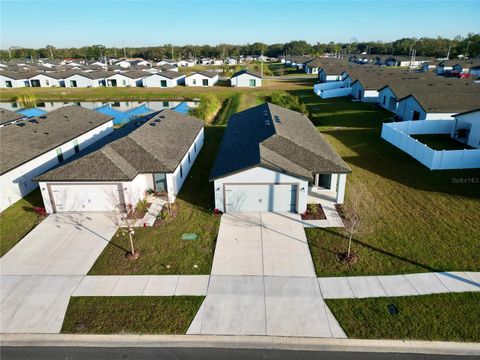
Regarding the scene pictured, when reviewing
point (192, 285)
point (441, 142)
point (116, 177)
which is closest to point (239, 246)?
point (192, 285)

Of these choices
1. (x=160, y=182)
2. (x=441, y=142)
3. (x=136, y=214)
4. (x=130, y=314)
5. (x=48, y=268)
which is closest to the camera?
(x=130, y=314)

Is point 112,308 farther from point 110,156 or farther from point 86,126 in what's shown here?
point 86,126

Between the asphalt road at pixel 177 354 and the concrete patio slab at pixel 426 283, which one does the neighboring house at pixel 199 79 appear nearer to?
the concrete patio slab at pixel 426 283

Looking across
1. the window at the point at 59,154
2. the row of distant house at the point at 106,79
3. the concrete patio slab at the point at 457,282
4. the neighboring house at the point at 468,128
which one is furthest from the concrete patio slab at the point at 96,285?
the row of distant house at the point at 106,79

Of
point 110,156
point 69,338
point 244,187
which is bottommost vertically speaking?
point 69,338

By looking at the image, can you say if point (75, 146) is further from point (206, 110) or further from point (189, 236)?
point (206, 110)

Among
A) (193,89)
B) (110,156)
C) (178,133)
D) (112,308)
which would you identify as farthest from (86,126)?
(193,89)
